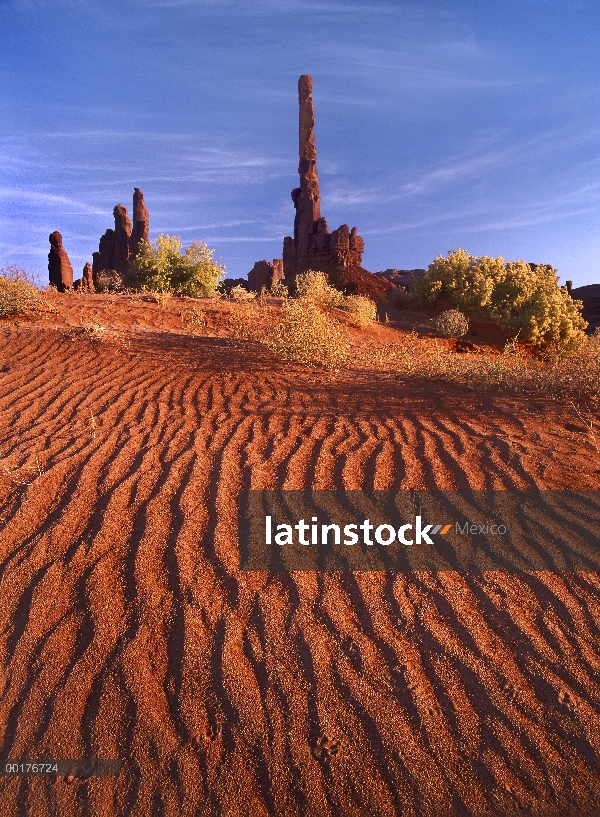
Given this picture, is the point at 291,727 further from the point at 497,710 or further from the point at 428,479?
the point at 428,479

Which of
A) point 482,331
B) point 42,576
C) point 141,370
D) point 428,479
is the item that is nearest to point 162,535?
point 42,576

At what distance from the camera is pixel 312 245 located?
120 ft

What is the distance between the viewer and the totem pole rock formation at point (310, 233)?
34.5 m

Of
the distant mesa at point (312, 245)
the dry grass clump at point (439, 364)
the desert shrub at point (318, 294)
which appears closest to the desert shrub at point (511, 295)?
the desert shrub at point (318, 294)

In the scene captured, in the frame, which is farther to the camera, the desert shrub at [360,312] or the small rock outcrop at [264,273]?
the small rock outcrop at [264,273]

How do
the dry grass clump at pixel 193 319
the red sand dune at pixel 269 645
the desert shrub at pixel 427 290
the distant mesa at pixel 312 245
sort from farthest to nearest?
the distant mesa at pixel 312 245
the desert shrub at pixel 427 290
the dry grass clump at pixel 193 319
the red sand dune at pixel 269 645

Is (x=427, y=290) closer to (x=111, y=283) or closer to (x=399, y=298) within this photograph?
(x=399, y=298)

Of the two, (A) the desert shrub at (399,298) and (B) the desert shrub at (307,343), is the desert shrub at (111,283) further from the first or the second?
(A) the desert shrub at (399,298)

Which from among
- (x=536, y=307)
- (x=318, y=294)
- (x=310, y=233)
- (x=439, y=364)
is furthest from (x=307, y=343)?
(x=310, y=233)

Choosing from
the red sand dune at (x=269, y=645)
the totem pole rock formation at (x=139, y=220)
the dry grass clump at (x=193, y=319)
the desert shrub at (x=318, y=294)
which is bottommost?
the red sand dune at (x=269, y=645)

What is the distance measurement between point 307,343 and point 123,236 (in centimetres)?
3824

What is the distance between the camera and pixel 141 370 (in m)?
7.14

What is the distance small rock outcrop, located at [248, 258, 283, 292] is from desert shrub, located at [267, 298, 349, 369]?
107 feet

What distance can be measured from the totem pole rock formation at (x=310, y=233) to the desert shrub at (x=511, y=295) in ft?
34.7
